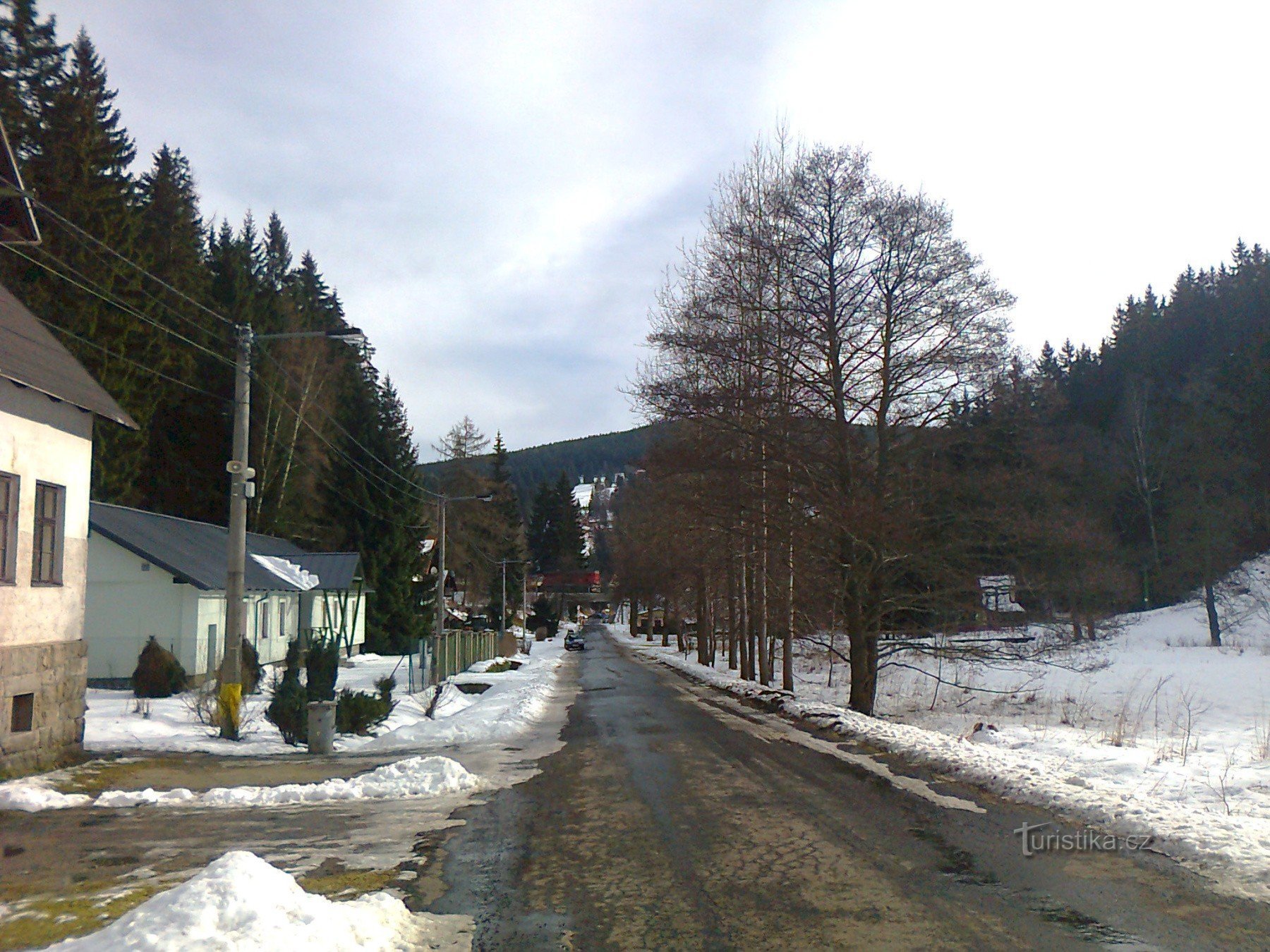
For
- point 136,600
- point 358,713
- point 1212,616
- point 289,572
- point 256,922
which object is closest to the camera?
point 256,922

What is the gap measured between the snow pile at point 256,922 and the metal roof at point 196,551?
19371 mm

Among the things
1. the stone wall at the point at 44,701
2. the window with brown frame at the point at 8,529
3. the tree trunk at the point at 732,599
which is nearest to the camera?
the stone wall at the point at 44,701

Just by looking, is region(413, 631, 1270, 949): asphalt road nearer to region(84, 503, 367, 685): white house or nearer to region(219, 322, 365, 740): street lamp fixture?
region(219, 322, 365, 740): street lamp fixture

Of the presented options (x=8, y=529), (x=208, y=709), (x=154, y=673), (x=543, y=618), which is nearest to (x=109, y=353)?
(x=154, y=673)

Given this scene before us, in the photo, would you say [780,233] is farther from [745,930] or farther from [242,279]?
[242,279]

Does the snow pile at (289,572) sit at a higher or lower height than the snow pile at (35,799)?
higher

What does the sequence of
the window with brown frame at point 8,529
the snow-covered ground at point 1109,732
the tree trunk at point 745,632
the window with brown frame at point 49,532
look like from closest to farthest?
the snow-covered ground at point 1109,732 → the window with brown frame at point 8,529 → the window with brown frame at point 49,532 → the tree trunk at point 745,632

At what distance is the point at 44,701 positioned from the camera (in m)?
12.8

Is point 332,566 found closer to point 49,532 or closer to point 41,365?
point 49,532

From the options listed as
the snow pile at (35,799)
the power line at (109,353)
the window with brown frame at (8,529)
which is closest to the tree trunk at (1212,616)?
the power line at (109,353)

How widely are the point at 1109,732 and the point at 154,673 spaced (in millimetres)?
A: 21877

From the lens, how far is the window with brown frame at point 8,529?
1221 centimetres

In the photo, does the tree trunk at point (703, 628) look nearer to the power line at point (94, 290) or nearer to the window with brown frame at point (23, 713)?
the power line at point (94, 290)

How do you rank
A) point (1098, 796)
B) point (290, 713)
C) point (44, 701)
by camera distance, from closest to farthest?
point (1098, 796), point (44, 701), point (290, 713)
